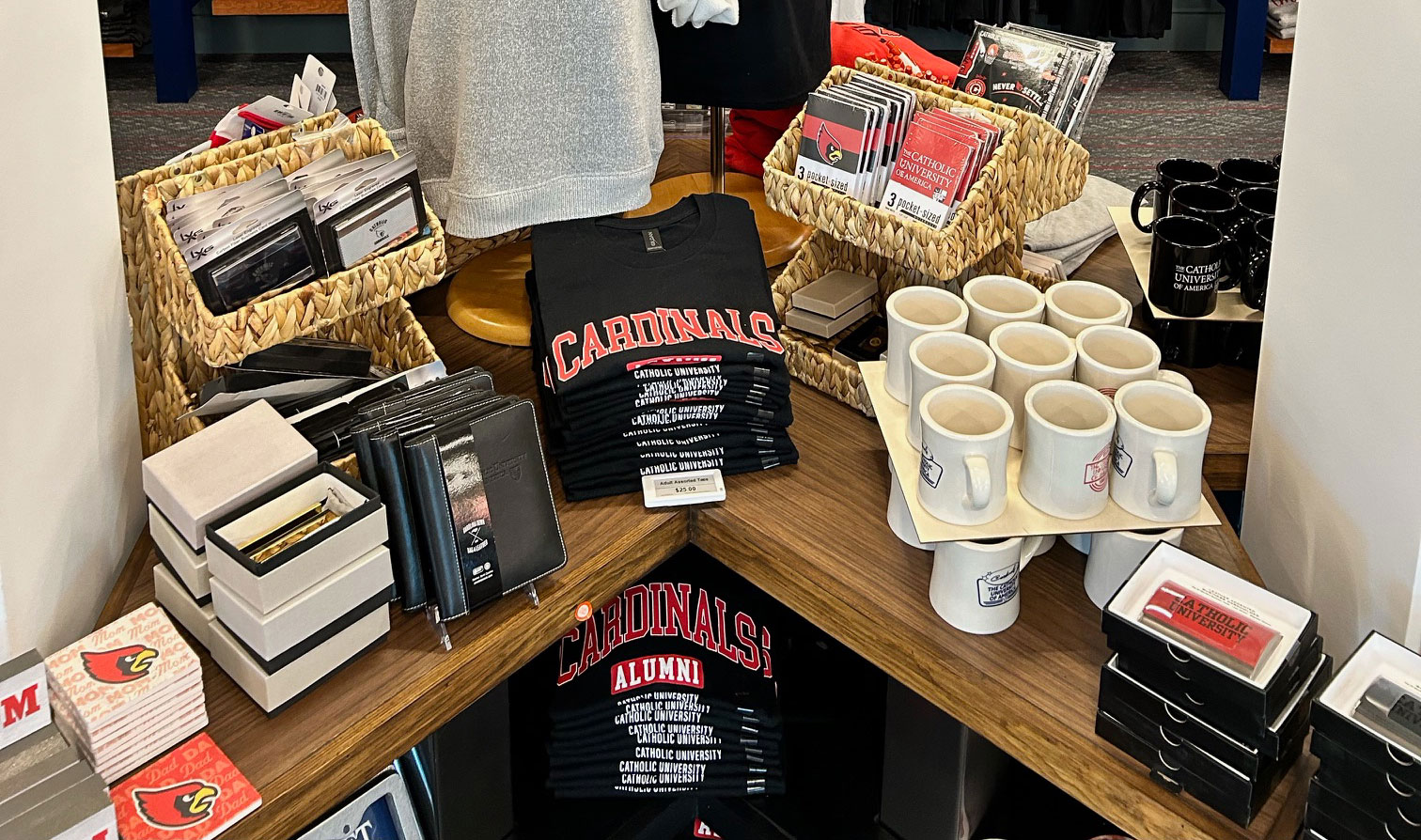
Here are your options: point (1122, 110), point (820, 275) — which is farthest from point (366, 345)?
point (1122, 110)

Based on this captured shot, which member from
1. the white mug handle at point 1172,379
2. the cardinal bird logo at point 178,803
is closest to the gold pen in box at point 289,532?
the cardinal bird logo at point 178,803

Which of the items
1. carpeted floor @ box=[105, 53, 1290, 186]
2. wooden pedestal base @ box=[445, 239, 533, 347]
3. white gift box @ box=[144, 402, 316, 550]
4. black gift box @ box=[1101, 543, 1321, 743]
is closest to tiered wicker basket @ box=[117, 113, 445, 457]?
white gift box @ box=[144, 402, 316, 550]

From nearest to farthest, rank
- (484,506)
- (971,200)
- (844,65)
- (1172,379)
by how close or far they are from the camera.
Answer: (484,506) → (1172,379) → (971,200) → (844,65)

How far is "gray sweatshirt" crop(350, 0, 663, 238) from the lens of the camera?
176 cm

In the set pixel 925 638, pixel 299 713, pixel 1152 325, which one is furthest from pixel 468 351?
pixel 1152 325

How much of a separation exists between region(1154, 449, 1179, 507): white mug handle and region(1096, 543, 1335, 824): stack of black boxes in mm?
82

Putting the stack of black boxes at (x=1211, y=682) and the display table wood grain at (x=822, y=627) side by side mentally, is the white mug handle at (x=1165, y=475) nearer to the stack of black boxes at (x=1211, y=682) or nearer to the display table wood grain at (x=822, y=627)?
the stack of black boxes at (x=1211, y=682)

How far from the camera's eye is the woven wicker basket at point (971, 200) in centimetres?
162

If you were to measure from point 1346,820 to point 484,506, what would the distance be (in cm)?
86

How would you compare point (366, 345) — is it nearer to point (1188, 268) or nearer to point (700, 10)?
point (700, 10)

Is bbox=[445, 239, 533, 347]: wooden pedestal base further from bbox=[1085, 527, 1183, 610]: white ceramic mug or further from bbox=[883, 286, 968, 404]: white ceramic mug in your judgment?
bbox=[1085, 527, 1183, 610]: white ceramic mug

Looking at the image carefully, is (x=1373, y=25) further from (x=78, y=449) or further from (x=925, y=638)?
(x=78, y=449)

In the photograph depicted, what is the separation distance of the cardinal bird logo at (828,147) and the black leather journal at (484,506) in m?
0.57

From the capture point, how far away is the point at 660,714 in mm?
1799
